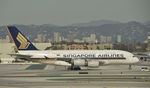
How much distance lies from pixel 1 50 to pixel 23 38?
44324 mm

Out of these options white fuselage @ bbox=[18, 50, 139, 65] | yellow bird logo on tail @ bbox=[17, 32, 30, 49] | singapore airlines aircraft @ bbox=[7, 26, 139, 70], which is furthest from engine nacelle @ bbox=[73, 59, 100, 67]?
yellow bird logo on tail @ bbox=[17, 32, 30, 49]

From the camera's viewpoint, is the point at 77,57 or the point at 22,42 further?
the point at 22,42

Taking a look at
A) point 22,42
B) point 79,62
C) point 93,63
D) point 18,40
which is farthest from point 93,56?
point 18,40

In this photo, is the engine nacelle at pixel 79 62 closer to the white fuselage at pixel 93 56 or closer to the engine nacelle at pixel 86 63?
the engine nacelle at pixel 86 63

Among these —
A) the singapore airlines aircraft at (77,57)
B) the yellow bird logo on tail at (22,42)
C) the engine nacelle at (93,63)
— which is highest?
the yellow bird logo on tail at (22,42)

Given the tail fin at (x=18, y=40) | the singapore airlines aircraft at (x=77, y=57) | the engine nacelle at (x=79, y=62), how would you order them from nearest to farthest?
the engine nacelle at (x=79, y=62)
the singapore airlines aircraft at (x=77, y=57)
the tail fin at (x=18, y=40)

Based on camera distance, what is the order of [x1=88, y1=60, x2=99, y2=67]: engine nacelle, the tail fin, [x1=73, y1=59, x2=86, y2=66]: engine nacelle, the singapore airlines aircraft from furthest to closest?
1. the tail fin
2. the singapore airlines aircraft
3. [x1=73, y1=59, x2=86, y2=66]: engine nacelle
4. [x1=88, y1=60, x2=99, y2=67]: engine nacelle

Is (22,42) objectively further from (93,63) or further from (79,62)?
(93,63)

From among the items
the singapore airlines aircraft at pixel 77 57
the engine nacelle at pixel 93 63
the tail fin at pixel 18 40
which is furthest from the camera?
the tail fin at pixel 18 40

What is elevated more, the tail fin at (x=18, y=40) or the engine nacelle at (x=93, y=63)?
the tail fin at (x=18, y=40)

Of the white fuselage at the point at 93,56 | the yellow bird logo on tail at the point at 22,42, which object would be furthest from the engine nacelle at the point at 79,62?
the yellow bird logo on tail at the point at 22,42

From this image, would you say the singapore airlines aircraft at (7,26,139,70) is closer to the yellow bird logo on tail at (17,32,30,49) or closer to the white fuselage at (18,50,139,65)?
the white fuselage at (18,50,139,65)

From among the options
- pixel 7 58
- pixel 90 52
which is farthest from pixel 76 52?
pixel 7 58

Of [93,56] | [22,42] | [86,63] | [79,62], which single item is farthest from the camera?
[22,42]
